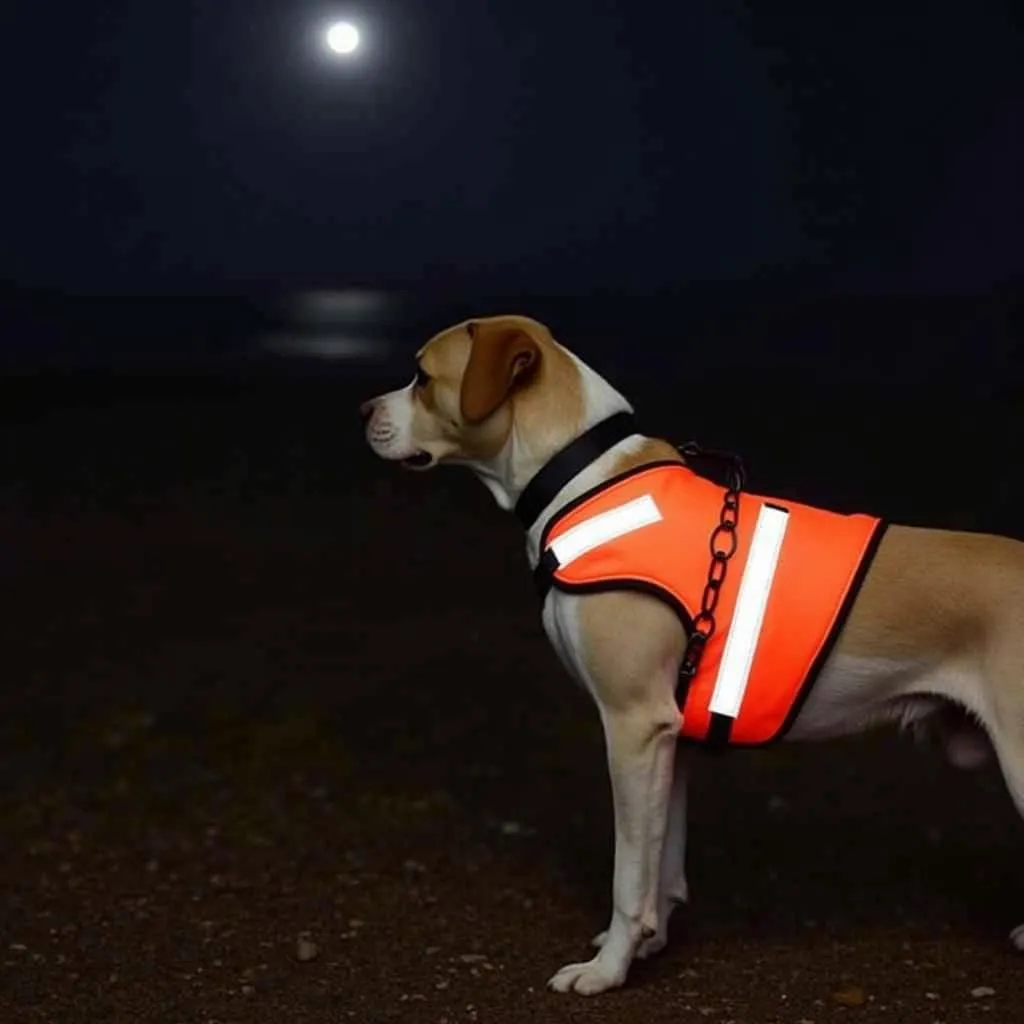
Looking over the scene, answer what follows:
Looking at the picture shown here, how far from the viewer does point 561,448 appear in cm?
479

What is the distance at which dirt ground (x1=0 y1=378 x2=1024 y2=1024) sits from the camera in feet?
16.0

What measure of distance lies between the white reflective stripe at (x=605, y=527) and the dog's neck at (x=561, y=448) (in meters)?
0.11

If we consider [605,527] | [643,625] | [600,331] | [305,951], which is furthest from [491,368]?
[600,331]

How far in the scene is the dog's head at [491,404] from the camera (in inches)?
187

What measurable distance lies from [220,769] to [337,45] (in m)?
4.03

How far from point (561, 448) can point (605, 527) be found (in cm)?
25

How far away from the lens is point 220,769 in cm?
697

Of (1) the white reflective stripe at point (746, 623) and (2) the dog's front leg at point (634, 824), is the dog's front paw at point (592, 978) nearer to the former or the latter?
(2) the dog's front leg at point (634, 824)

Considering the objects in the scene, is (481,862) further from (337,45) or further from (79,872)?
(337,45)

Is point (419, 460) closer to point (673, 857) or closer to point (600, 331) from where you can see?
point (673, 857)

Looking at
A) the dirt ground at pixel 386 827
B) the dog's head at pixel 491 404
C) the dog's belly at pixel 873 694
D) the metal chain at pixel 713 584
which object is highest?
the dog's head at pixel 491 404

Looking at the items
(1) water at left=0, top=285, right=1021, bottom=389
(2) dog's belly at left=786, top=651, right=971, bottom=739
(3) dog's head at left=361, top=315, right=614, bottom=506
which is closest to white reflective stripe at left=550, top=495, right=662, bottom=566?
(3) dog's head at left=361, top=315, right=614, bottom=506

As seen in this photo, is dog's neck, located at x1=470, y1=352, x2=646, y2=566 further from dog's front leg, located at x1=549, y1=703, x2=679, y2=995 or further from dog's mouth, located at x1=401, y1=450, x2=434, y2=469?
dog's front leg, located at x1=549, y1=703, x2=679, y2=995

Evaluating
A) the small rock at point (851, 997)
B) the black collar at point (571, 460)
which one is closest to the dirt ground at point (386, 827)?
the small rock at point (851, 997)
